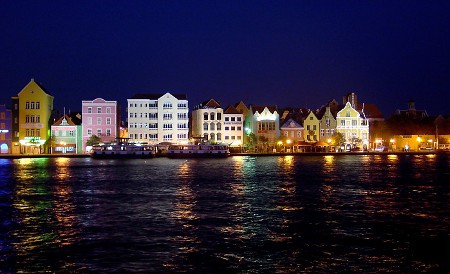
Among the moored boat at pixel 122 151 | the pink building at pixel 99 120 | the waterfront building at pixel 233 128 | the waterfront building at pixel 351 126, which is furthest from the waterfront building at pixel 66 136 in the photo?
the waterfront building at pixel 351 126

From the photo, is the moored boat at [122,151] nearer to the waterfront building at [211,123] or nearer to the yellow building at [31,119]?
the yellow building at [31,119]

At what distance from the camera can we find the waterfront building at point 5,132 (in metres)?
104

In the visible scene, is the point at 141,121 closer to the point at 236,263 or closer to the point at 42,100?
the point at 42,100

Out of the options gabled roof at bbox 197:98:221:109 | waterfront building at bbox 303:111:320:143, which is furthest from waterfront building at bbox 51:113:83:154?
waterfront building at bbox 303:111:320:143

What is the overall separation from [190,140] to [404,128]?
163ft

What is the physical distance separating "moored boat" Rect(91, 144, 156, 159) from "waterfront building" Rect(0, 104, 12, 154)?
16.6m

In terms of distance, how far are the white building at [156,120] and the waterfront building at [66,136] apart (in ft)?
32.9

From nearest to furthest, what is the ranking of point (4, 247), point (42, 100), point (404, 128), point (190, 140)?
point (4, 247) → point (42, 100) → point (190, 140) → point (404, 128)

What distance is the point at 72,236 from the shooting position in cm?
2297

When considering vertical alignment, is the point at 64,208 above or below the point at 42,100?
below

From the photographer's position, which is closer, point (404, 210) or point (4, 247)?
point (4, 247)

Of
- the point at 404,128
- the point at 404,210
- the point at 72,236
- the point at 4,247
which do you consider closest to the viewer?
the point at 4,247

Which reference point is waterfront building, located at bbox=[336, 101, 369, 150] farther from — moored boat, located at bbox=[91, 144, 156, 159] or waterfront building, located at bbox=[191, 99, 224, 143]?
moored boat, located at bbox=[91, 144, 156, 159]

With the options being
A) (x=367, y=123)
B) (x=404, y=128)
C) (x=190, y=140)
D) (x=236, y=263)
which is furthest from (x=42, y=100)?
(x=236, y=263)
